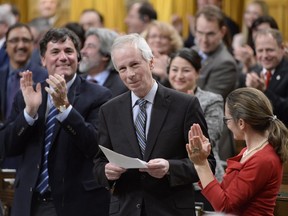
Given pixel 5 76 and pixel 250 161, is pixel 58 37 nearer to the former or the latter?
pixel 250 161

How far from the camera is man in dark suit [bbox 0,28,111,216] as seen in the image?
16.5 ft

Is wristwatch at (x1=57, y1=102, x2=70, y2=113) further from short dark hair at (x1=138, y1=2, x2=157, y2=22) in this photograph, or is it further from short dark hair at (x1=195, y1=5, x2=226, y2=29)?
short dark hair at (x1=138, y1=2, x2=157, y2=22)

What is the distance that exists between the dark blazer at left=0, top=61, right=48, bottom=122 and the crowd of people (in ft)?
0.07

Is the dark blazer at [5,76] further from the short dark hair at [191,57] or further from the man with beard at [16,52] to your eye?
the short dark hair at [191,57]

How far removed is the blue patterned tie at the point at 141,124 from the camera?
4.50m

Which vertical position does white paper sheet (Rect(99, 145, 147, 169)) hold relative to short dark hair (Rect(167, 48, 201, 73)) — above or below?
below

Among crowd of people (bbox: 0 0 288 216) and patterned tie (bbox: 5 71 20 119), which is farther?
patterned tie (bbox: 5 71 20 119)

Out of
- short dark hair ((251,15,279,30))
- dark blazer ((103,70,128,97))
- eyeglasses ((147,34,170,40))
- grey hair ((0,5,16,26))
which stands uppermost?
grey hair ((0,5,16,26))

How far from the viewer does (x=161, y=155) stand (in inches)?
175

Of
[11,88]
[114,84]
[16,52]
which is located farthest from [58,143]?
[16,52]

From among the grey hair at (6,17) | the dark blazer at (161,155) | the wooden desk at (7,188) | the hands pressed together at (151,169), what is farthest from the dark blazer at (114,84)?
the grey hair at (6,17)

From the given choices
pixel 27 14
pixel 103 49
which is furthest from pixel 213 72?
pixel 27 14

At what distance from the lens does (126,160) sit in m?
4.20

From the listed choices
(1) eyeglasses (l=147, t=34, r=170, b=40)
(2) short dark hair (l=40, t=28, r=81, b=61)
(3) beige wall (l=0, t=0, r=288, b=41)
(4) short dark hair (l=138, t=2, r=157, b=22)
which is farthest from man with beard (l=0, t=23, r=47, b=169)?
(3) beige wall (l=0, t=0, r=288, b=41)
